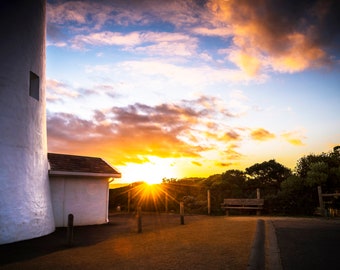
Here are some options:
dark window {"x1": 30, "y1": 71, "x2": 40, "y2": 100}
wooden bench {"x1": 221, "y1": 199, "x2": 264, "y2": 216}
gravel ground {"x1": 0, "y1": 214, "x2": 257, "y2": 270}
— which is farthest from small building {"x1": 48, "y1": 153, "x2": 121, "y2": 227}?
wooden bench {"x1": 221, "y1": 199, "x2": 264, "y2": 216}

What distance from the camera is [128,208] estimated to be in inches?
1045

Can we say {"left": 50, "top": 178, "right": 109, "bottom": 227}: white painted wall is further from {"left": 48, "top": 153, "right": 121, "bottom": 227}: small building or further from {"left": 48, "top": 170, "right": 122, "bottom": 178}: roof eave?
{"left": 48, "top": 170, "right": 122, "bottom": 178}: roof eave

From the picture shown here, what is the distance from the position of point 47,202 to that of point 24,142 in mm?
3202

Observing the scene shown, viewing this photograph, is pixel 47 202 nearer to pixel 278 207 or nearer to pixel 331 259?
pixel 331 259

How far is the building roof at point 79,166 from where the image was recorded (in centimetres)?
1441

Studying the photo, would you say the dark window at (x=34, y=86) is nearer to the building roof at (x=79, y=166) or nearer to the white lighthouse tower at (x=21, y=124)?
the white lighthouse tower at (x=21, y=124)

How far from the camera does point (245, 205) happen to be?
842 inches

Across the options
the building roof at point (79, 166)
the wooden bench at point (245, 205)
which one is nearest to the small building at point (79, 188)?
the building roof at point (79, 166)

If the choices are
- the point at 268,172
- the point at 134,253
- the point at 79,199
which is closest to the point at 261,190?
the point at 268,172

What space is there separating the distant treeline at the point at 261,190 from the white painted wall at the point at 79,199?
33.0ft

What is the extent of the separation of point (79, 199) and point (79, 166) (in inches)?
71.6

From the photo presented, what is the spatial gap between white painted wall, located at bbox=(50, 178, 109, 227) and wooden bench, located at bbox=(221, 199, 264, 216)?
32.2ft

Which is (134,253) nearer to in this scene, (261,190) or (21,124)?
(21,124)

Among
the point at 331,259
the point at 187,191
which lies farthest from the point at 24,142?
the point at 187,191
